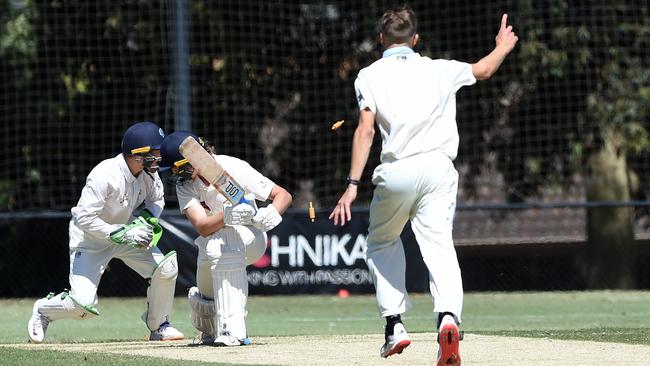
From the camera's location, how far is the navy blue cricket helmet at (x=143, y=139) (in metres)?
9.65

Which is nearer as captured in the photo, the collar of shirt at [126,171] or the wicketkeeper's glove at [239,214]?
the wicketkeeper's glove at [239,214]

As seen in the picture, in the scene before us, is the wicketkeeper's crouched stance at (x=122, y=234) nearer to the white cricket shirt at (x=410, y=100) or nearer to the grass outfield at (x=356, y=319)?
the grass outfield at (x=356, y=319)

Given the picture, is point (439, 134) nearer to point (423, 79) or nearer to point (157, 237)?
point (423, 79)

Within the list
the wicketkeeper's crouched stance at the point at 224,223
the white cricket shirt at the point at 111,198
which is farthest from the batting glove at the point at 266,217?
the white cricket shirt at the point at 111,198

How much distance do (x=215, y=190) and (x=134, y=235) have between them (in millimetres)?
812

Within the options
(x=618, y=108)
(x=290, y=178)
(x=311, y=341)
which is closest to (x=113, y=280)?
(x=290, y=178)

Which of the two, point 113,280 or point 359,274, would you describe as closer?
point 359,274

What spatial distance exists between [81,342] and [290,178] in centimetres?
1042

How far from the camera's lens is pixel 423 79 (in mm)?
7414

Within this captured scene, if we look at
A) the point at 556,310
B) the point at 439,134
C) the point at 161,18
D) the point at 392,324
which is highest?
the point at 161,18

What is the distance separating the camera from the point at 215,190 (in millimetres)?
9195

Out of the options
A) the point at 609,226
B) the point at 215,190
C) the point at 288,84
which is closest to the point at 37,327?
the point at 215,190

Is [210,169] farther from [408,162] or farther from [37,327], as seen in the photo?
[37,327]

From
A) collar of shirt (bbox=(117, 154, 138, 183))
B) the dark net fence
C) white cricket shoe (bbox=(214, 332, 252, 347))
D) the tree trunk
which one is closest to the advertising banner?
the dark net fence
